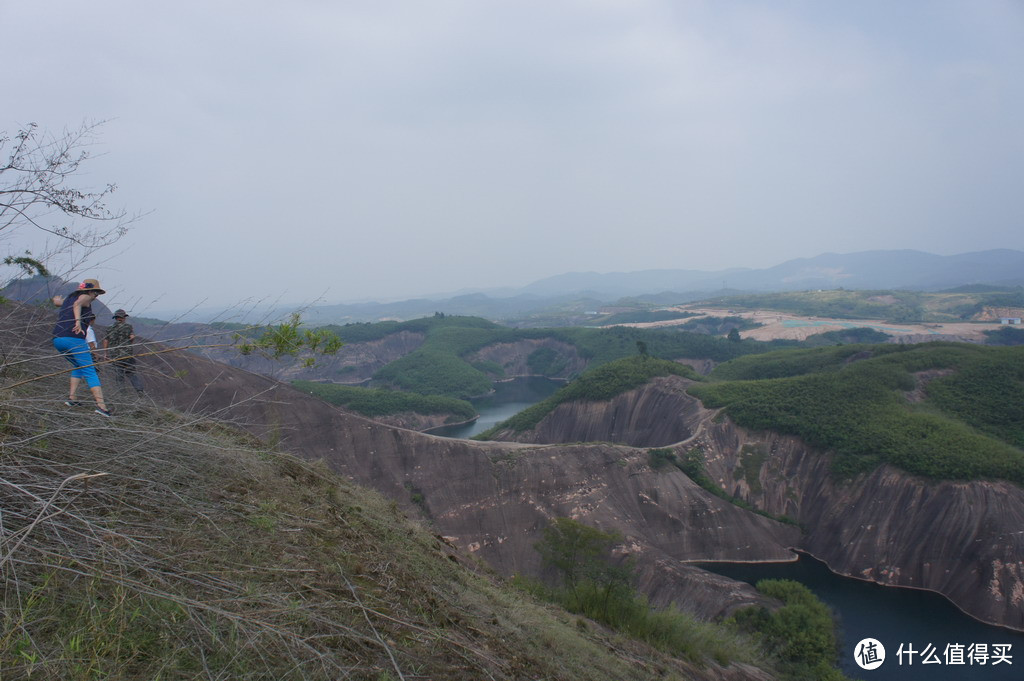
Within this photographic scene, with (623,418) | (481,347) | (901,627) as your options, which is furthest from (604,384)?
(481,347)

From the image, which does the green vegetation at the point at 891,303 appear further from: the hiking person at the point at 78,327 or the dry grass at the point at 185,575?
the hiking person at the point at 78,327

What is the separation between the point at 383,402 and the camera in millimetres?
61531

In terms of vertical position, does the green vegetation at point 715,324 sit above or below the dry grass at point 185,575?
below

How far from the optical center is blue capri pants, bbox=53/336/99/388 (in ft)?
22.8

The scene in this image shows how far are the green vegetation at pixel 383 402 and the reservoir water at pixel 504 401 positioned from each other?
2444 millimetres

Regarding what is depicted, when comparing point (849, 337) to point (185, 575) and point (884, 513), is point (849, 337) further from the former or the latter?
point (185, 575)

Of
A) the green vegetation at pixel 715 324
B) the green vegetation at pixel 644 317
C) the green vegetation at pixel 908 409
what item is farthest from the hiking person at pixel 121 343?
the green vegetation at pixel 644 317

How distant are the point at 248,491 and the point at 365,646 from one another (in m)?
2.94

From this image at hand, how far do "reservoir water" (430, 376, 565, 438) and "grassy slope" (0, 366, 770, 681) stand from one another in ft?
178

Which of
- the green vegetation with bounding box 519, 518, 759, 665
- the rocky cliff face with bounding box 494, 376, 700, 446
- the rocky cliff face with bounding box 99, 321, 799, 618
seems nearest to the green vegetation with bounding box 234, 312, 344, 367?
the green vegetation with bounding box 519, 518, 759, 665

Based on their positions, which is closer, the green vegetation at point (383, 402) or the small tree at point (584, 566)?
the small tree at point (584, 566)

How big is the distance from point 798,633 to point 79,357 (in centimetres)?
2403

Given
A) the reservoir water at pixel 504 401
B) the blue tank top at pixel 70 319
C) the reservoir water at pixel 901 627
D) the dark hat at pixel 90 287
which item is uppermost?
the dark hat at pixel 90 287

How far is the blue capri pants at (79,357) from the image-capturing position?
6.94 metres
